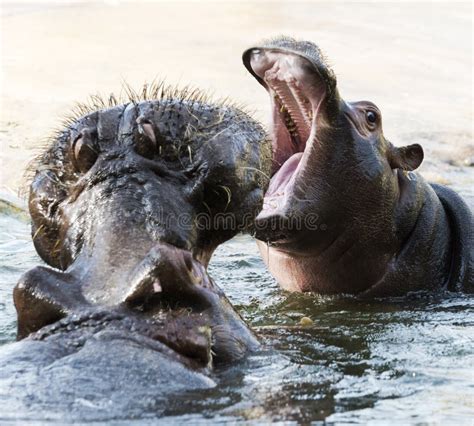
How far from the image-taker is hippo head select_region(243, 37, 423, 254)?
21.3 feet

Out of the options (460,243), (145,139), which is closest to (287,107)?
(460,243)

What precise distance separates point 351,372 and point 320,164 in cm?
282

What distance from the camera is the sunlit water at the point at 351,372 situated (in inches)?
126

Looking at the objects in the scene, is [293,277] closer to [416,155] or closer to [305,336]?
[416,155]

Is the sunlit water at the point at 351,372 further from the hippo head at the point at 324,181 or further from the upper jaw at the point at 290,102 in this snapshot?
the upper jaw at the point at 290,102

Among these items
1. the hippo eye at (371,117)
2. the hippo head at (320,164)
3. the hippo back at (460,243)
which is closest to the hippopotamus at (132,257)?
the hippo head at (320,164)

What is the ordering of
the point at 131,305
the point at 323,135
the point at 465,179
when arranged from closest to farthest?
the point at 131,305 < the point at 323,135 < the point at 465,179

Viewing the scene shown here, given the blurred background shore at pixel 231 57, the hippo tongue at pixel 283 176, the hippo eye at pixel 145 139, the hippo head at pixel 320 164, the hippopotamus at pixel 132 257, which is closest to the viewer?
the hippopotamus at pixel 132 257

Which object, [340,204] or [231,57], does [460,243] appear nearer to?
[340,204]

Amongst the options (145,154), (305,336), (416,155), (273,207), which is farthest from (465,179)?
(145,154)

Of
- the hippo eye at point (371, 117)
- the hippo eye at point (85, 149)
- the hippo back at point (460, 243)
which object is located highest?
the hippo eye at point (85, 149)

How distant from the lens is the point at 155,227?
11.0ft

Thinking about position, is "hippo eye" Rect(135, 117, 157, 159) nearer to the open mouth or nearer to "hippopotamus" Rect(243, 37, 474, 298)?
"hippopotamus" Rect(243, 37, 474, 298)

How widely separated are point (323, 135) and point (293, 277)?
96cm
